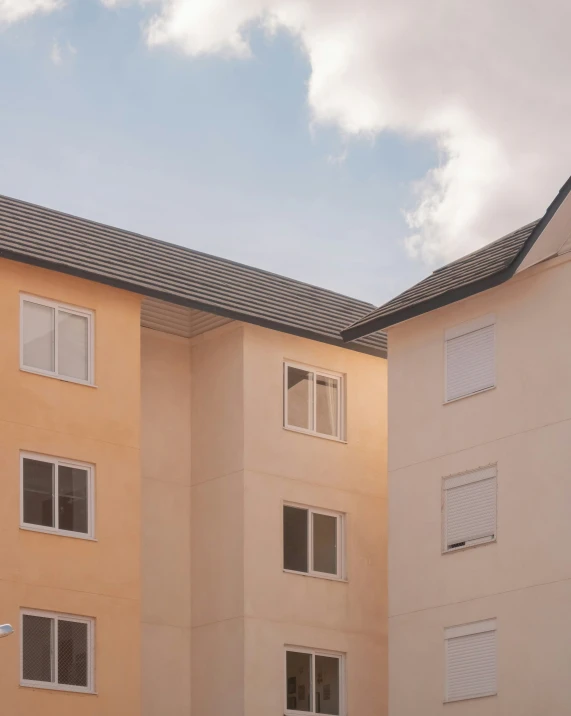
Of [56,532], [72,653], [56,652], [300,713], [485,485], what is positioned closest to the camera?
[56,652]

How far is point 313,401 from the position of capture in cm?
3203

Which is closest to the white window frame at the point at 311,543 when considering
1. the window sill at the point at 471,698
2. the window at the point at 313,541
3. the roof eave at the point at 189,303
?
the window at the point at 313,541

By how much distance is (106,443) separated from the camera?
1109 inches

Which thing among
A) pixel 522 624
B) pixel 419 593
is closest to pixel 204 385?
pixel 419 593

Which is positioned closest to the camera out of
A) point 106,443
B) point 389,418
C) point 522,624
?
point 522,624

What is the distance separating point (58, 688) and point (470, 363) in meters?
9.87

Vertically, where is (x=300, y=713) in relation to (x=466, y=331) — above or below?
below

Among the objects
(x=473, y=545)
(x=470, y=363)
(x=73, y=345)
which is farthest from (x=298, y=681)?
(x=73, y=345)

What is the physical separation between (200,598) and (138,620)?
299 cm

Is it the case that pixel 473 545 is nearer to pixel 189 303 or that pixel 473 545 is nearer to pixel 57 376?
pixel 189 303

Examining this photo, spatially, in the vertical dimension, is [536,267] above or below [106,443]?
above

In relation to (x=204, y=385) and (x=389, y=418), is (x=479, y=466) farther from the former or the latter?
(x=204, y=385)

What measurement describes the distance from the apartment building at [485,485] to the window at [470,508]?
0.03 metres

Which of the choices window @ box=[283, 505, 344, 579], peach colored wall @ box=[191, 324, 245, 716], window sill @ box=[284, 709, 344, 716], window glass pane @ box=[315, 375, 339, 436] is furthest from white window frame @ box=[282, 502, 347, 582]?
window sill @ box=[284, 709, 344, 716]
